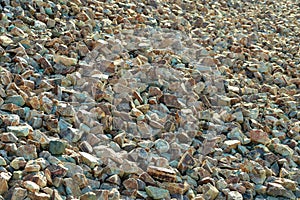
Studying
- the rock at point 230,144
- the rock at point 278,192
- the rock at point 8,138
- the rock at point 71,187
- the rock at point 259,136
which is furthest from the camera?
the rock at point 259,136

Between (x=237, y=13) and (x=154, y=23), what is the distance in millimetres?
1222

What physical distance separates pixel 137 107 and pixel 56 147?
1.86 ft

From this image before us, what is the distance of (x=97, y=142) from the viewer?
2.00m

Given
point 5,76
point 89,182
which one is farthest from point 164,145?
point 5,76

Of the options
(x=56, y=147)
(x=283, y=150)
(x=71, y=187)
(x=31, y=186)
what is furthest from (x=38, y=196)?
(x=283, y=150)

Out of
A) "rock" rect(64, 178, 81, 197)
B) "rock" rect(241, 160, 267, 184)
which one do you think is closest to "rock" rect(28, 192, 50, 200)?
"rock" rect(64, 178, 81, 197)

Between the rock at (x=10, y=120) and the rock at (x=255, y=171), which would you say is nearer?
the rock at (x=10, y=120)

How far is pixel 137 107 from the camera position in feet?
7.46

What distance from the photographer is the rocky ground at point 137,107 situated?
1809mm

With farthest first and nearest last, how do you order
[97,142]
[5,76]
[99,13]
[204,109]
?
[99,13], [204,109], [5,76], [97,142]

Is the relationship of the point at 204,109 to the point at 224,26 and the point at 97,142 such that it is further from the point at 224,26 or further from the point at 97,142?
the point at 224,26

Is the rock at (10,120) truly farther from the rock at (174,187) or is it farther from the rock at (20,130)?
the rock at (174,187)

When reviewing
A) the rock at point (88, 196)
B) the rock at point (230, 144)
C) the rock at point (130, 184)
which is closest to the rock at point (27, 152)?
the rock at point (88, 196)

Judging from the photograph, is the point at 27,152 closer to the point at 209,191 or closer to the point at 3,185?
the point at 3,185
